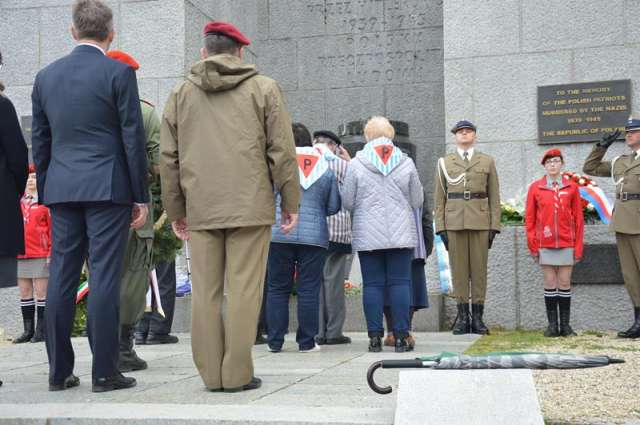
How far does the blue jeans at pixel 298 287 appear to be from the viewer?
730cm

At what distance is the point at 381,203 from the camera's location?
727 cm

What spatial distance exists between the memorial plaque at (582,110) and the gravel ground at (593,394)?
4.83 metres

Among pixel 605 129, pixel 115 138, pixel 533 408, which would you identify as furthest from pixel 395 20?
pixel 533 408

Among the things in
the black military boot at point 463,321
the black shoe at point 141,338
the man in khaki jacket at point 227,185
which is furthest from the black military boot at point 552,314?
the man in khaki jacket at point 227,185

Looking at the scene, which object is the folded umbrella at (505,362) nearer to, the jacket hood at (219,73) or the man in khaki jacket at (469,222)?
the jacket hood at (219,73)

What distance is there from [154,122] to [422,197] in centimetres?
248

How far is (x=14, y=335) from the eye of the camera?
33.8 ft

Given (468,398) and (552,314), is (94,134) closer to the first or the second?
(468,398)

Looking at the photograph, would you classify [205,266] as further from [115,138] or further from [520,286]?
[520,286]

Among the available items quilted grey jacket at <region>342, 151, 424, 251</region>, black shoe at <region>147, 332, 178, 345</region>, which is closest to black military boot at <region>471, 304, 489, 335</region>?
quilted grey jacket at <region>342, 151, 424, 251</region>

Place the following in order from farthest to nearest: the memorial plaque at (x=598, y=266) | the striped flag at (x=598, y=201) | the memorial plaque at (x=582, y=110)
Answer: the memorial plaque at (x=582, y=110) < the striped flag at (x=598, y=201) < the memorial plaque at (x=598, y=266)

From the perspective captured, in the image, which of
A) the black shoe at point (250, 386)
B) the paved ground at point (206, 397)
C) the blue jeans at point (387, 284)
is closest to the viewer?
the paved ground at point (206, 397)

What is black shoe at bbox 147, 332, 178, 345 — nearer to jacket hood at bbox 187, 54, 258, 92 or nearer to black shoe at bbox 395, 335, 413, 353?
black shoe at bbox 395, 335, 413, 353

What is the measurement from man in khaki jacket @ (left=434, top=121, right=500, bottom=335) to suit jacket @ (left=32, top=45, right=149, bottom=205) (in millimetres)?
4667
